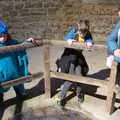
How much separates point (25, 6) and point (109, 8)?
2.44 meters

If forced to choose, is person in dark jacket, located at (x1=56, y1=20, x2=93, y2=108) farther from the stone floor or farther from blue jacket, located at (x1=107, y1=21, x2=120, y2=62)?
blue jacket, located at (x1=107, y1=21, x2=120, y2=62)

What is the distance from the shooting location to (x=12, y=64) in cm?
541

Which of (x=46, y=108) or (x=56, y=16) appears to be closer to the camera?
(x=46, y=108)

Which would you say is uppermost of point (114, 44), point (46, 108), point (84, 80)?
point (114, 44)

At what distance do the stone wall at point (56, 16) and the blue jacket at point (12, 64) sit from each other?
4.86 meters

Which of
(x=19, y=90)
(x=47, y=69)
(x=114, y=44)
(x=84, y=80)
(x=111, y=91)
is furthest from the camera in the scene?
(x=19, y=90)

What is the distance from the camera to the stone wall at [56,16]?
10344 millimetres

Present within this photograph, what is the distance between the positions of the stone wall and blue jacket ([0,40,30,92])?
486 cm

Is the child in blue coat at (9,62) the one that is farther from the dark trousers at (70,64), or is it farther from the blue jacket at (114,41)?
the blue jacket at (114,41)

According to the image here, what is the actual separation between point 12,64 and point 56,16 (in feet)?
17.7

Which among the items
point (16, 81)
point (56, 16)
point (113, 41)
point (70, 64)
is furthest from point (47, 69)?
point (56, 16)

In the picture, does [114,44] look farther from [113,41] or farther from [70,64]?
[70,64]

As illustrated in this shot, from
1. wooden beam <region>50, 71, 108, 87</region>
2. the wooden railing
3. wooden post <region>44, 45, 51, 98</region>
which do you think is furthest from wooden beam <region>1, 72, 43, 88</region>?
wooden beam <region>50, 71, 108, 87</region>

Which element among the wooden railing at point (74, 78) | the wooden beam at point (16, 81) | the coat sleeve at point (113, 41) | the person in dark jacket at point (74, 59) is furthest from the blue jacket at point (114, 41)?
the wooden beam at point (16, 81)
